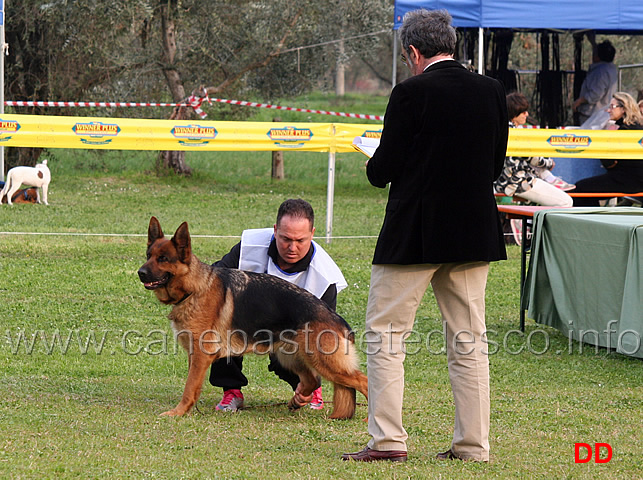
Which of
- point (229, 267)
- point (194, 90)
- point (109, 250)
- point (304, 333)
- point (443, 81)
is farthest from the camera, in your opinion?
point (194, 90)

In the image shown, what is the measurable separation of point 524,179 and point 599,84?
5169 millimetres

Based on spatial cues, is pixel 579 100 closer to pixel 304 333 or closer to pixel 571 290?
pixel 571 290

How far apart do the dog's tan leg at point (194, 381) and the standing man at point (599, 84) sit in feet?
38.8

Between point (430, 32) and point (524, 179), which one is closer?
point (430, 32)

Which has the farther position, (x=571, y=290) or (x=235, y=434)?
(x=571, y=290)

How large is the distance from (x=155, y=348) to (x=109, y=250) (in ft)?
13.1

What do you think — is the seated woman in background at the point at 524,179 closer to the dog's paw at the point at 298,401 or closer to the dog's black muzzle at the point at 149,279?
the dog's paw at the point at 298,401

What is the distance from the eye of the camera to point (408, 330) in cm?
379

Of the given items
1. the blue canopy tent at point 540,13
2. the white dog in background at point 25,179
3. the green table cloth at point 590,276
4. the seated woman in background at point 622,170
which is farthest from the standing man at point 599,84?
the white dog in background at point 25,179

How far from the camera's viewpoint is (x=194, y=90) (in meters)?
18.5

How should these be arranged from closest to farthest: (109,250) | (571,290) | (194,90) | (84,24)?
(571,290) < (109,250) < (84,24) < (194,90)

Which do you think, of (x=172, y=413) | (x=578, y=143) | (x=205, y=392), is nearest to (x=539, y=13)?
(x=578, y=143)

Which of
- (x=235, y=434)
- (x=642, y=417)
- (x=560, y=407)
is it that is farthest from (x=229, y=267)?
(x=642, y=417)

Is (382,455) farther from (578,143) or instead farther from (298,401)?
(578,143)
